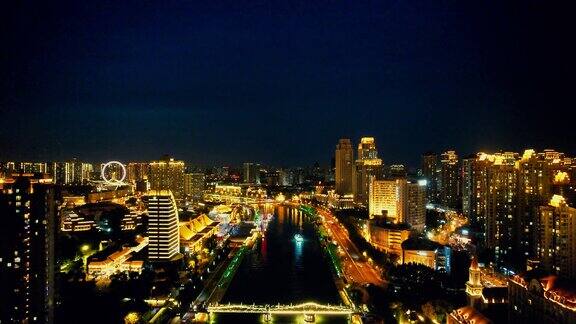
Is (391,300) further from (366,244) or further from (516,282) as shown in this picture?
(366,244)

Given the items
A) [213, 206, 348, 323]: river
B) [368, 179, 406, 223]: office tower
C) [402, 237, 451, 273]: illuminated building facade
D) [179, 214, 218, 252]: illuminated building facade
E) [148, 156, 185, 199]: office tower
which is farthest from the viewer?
[148, 156, 185, 199]: office tower

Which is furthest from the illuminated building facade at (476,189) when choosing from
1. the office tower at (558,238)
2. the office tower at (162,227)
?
the office tower at (162,227)

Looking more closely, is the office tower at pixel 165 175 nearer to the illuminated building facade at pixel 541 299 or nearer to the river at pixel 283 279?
the river at pixel 283 279

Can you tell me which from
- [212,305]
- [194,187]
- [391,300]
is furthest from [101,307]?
[194,187]

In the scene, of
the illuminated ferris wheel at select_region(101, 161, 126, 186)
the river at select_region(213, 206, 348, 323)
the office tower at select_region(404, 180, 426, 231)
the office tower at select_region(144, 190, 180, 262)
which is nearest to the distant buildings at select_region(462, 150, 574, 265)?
the office tower at select_region(404, 180, 426, 231)

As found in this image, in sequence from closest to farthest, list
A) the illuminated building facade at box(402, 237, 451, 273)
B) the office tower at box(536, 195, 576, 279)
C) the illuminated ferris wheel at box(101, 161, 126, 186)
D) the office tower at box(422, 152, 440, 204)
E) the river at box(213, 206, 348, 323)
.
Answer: the office tower at box(536, 195, 576, 279) < the river at box(213, 206, 348, 323) < the illuminated building facade at box(402, 237, 451, 273) < the office tower at box(422, 152, 440, 204) < the illuminated ferris wheel at box(101, 161, 126, 186)

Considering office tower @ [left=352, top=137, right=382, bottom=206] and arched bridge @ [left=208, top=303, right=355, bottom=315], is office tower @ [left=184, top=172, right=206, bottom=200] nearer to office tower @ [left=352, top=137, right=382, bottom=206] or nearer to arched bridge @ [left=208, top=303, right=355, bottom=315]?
office tower @ [left=352, top=137, right=382, bottom=206]
